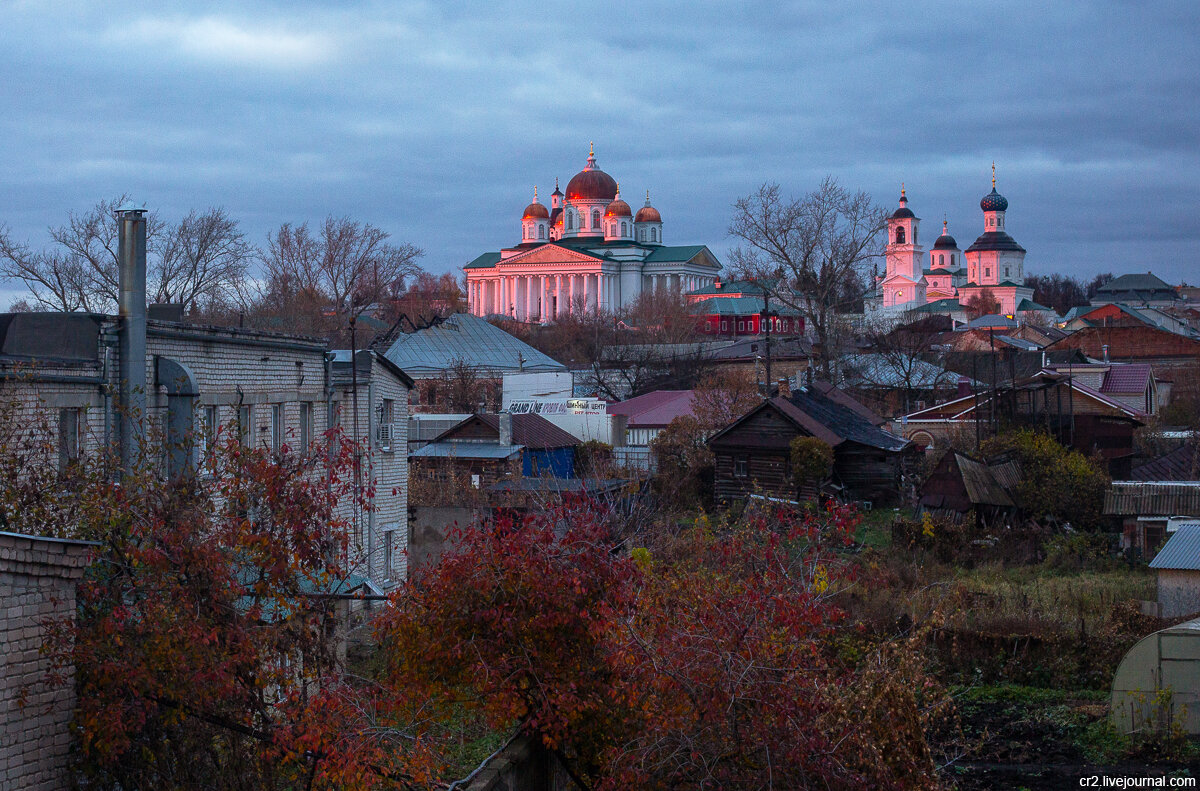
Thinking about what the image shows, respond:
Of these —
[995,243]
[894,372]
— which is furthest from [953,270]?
[894,372]

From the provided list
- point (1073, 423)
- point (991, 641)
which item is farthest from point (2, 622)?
point (1073, 423)

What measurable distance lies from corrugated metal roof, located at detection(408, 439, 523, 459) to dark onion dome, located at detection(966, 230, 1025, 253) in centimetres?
12566

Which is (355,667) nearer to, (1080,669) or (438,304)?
(1080,669)

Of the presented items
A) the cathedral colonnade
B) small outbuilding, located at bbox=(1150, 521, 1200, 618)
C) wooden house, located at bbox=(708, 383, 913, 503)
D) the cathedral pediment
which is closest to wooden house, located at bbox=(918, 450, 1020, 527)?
wooden house, located at bbox=(708, 383, 913, 503)

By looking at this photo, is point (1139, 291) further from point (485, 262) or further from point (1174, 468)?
point (1174, 468)

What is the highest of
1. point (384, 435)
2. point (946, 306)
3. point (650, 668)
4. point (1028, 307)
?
point (1028, 307)

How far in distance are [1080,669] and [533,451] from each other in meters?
18.4

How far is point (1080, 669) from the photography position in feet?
55.5

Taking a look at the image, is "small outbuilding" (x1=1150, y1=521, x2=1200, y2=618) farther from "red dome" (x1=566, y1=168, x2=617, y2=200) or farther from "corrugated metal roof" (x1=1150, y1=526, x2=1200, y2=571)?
"red dome" (x1=566, y1=168, x2=617, y2=200)

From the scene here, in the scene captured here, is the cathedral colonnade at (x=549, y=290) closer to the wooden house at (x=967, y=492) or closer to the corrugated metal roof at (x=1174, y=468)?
the corrugated metal roof at (x=1174, y=468)

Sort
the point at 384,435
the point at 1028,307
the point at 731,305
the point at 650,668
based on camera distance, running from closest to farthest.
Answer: the point at 650,668 → the point at 384,435 → the point at 731,305 → the point at 1028,307

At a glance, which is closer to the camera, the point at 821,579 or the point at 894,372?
the point at 821,579

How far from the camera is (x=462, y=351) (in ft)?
167

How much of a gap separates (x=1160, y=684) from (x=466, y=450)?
66.3ft
